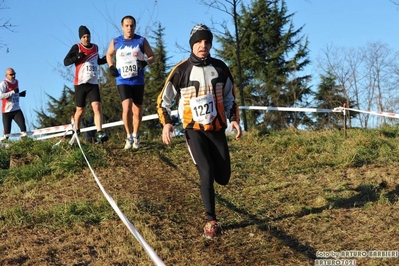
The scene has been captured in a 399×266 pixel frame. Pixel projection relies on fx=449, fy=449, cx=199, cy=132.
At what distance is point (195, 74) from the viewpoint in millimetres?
4625

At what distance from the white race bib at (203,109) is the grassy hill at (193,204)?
3.78ft

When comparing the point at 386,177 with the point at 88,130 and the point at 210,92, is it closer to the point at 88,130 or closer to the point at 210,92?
the point at 210,92

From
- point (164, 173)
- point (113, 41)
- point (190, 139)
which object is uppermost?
point (113, 41)

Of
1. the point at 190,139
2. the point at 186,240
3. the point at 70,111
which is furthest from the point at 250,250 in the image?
the point at 70,111

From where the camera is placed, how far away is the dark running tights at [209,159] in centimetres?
449

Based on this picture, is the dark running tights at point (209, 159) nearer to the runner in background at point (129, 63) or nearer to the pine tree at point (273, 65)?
the runner in background at point (129, 63)

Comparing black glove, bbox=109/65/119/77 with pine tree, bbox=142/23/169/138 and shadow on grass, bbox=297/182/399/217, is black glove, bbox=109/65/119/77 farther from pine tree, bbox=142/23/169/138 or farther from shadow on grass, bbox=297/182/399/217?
pine tree, bbox=142/23/169/138

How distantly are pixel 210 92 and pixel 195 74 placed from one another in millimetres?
242

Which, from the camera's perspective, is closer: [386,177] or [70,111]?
[386,177]

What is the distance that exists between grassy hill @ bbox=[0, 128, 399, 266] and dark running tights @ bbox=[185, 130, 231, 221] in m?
0.42

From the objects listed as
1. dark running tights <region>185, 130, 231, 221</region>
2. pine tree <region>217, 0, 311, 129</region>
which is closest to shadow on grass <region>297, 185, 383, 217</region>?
dark running tights <region>185, 130, 231, 221</region>

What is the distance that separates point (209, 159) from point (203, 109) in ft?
1.69

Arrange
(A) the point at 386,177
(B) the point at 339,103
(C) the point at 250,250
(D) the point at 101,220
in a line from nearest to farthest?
(C) the point at 250,250 < (D) the point at 101,220 < (A) the point at 386,177 < (B) the point at 339,103

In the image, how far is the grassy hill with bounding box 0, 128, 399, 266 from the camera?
416 cm
